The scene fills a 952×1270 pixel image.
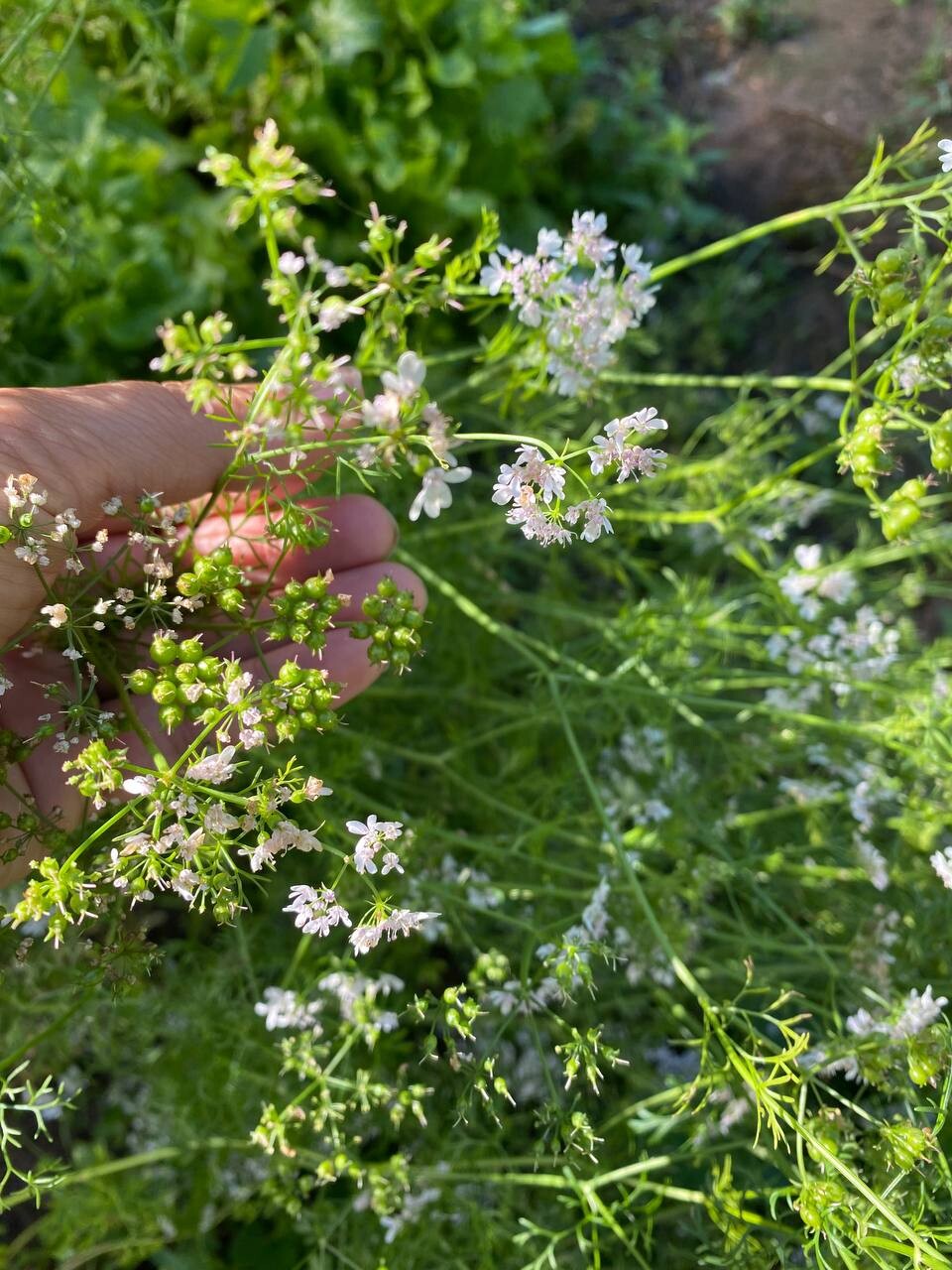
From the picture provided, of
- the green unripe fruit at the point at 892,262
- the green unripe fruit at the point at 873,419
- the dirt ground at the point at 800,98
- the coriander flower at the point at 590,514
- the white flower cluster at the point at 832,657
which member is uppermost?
the green unripe fruit at the point at 892,262

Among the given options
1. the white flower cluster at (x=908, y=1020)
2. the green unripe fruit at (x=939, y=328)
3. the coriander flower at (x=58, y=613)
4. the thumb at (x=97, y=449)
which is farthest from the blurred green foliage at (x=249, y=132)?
the white flower cluster at (x=908, y=1020)

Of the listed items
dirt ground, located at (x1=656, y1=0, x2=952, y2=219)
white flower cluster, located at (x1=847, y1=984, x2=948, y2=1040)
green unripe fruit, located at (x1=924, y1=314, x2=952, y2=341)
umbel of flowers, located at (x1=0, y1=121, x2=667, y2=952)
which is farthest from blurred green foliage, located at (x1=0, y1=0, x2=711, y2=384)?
white flower cluster, located at (x1=847, y1=984, x2=948, y2=1040)

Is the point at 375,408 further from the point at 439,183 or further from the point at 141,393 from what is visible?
the point at 439,183

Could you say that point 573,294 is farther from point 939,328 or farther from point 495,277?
point 939,328

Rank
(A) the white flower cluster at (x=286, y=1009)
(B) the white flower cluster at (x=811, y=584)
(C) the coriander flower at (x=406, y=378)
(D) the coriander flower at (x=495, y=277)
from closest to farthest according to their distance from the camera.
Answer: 1. (C) the coriander flower at (x=406, y=378)
2. (D) the coriander flower at (x=495, y=277)
3. (A) the white flower cluster at (x=286, y=1009)
4. (B) the white flower cluster at (x=811, y=584)

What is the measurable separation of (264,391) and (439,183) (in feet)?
8.74

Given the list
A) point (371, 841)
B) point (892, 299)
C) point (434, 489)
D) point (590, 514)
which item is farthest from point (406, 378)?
point (892, 299)

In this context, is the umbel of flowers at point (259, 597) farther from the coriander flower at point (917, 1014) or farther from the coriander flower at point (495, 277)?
the coriander flower at point (917, 1014)

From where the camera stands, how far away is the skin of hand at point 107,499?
5.90 ft

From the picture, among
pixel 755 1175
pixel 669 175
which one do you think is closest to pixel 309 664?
pixel 755 1175

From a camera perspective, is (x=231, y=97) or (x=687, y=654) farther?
(x=231, y=97)

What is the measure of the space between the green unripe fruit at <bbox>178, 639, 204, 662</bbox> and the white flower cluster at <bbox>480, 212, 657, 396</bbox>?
0.92 m

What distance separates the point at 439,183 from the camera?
3.77 metres

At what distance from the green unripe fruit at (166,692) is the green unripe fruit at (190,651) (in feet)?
0.15
